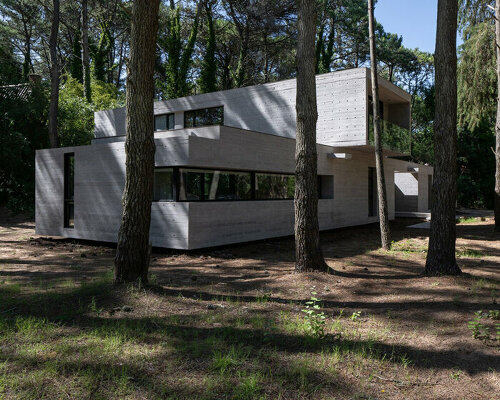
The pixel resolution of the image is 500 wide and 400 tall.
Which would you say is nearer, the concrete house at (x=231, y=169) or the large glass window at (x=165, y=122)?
the concrete house at (x=231, y=169)

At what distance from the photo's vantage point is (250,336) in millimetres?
4289

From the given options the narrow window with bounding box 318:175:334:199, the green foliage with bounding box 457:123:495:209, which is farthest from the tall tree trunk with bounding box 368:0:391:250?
the green foliage with bounding box 457:123:495:209

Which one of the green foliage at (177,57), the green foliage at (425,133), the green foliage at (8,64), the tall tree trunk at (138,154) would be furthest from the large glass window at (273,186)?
the green foliage at (425,133)

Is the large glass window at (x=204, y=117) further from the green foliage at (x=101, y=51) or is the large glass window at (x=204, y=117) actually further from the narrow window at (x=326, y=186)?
the green foliage at (x=101, y=51)

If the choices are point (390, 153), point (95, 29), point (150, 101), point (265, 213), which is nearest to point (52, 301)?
point (150, 101)

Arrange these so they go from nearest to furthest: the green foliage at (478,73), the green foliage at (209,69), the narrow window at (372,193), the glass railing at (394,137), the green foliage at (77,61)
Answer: the glass railing at (394,137), the green foliage at (478,73), the narrow window at (372,193), the green foliage at (209,69), the green foliage at (77,61)

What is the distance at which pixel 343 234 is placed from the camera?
51.6 ft

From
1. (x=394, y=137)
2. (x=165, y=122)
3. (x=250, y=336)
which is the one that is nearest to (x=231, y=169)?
(x=250, y=336)

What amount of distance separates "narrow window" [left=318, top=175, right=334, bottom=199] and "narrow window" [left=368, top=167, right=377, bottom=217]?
406 centimetres

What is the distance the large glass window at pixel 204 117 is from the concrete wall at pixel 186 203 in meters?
5.38

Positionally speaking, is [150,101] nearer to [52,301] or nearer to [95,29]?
[52,301]

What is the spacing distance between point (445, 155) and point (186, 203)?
6.11 metres

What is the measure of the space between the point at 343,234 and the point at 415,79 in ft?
100

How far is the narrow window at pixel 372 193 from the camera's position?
1944 cm
